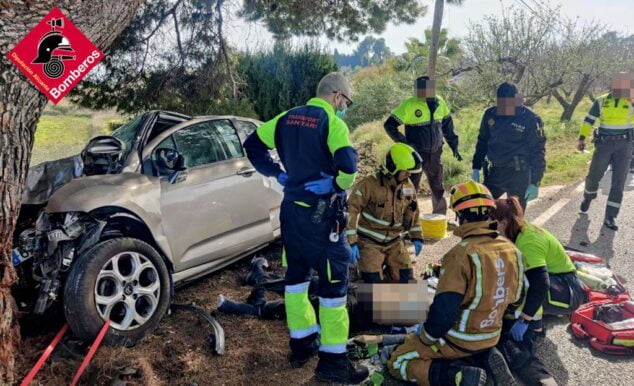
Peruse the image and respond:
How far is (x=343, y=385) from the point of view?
9.71ft

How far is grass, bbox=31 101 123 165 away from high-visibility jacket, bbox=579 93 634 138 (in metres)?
7.57

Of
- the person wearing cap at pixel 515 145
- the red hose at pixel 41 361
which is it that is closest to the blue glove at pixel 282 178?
the red hose at pixel 41 361

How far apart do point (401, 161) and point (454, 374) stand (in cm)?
169

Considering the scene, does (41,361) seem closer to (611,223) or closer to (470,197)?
(470,197)

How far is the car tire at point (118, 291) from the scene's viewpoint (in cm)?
300

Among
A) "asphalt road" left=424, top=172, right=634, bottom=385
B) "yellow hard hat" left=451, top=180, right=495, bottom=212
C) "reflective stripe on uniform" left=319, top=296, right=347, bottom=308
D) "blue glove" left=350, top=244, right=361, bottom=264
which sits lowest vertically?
"asphalt road" left=424, top=172, right=634, bottom=385

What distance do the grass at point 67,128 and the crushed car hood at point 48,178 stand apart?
4.10 metres

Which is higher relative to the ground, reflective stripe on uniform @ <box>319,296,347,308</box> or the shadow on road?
reflective stripe on uniform @ <box>319,296,347,308</box>

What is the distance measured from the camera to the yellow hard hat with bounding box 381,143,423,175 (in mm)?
3746

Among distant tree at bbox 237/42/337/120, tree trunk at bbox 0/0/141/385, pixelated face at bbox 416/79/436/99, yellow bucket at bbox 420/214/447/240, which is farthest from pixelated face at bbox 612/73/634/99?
distant tree at bbox 237/42/337/120

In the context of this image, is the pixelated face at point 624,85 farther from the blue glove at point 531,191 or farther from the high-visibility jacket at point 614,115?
the blue glove at point 531,191

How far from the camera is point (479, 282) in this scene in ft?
8.61

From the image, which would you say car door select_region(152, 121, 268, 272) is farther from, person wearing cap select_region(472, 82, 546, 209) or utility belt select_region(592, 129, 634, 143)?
utility belt select_region(592, 129, 634, 143)

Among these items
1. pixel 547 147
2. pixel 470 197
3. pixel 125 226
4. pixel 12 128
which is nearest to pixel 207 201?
pixel 125 226
